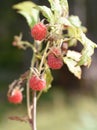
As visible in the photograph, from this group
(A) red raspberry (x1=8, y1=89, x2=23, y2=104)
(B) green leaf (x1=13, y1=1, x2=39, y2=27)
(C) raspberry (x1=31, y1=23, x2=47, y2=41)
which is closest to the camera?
(C) raspberry (x1=31, y1=23, x2=47, y2=41)

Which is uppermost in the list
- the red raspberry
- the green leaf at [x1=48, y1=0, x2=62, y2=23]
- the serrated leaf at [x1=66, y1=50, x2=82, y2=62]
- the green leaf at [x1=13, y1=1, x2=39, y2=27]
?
the green leaf at [x1=13, y1=1, x2=39, y2=27]

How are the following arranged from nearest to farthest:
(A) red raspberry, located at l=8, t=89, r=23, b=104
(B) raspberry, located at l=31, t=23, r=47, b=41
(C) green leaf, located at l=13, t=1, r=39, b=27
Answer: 1. (B) raspberry, located at l=31, t=23, r=47, b=41
2. (A) red raspberry, located at l=8, t=89, r=23, b=104
3. (C) green leaf, located at l=13, t=1, r=39, b=27

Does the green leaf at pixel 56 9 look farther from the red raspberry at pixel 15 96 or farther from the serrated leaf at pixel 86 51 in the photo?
the red raspberry at pixel 15 96

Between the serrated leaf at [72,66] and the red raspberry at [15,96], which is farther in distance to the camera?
the red raspberry at [15,96]

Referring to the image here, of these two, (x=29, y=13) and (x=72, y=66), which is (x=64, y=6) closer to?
(x=72, y=66)

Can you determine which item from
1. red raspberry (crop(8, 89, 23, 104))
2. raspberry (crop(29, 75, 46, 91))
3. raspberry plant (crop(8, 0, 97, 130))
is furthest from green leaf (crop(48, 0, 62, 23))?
red raspberry (crop(8, 89, 23, 104))

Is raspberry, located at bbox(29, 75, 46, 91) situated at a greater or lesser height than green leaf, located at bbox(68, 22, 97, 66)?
lesser

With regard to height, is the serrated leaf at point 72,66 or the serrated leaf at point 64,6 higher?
the serrated leaf at point 64,6

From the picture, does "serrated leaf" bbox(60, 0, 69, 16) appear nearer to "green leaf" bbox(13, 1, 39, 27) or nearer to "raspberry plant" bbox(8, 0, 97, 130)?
"raspberry plant" bbox(8, 0, 97, 130)

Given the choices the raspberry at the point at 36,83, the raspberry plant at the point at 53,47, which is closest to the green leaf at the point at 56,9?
the raspberry plant at the point at 53,47

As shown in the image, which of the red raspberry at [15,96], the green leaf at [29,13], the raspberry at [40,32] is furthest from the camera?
the green leaf at [29,13]

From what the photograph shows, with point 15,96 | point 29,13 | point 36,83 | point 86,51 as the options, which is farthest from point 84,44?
point 29,13
